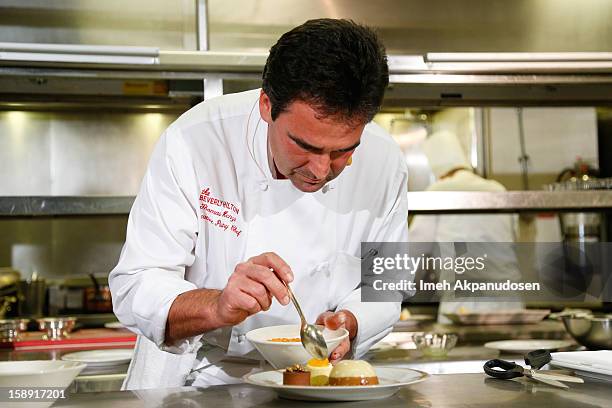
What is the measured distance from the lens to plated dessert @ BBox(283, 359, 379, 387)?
1.41m

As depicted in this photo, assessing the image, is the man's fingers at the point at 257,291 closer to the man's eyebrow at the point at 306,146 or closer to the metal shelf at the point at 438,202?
the man's eyebrow at the point at 306,146

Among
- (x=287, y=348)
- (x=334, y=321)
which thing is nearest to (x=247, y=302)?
(x=287, y=348)

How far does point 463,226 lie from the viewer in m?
4.48

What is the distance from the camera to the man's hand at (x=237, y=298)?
4.81 ft

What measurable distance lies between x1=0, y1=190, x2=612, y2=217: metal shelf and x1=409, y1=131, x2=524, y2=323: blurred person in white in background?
0.83 metres

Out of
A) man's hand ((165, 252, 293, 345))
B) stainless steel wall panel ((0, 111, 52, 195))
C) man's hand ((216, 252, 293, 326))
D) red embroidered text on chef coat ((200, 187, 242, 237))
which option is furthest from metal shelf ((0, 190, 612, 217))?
man's hand ((216, 252, 293, 326))

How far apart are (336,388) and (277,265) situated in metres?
0.25

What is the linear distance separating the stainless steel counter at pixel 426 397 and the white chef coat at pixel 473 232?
2513 millimetres

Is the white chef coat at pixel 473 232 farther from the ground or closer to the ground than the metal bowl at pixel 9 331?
farther from the ground

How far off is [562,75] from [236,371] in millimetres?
1963

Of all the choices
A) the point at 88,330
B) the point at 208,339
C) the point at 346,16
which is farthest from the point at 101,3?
the point at 208,339

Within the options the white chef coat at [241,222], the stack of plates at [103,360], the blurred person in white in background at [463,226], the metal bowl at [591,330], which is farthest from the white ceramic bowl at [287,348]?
the blurred person in white in background at [463,226]

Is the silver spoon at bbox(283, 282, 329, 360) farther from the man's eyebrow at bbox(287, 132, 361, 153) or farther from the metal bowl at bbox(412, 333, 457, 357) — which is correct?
the metal bowl at bbox(412, 333, 457, 357)

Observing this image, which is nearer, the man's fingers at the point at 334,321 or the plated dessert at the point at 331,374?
the plated dessert at the point at 331,374
